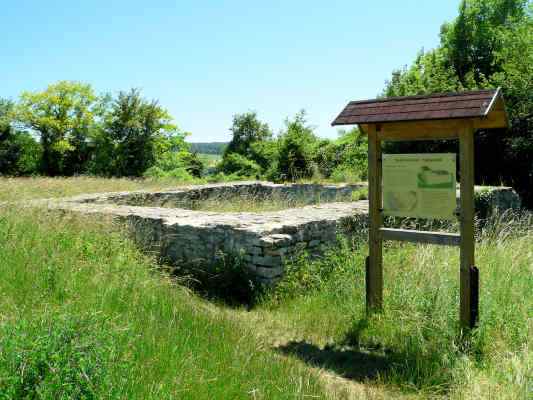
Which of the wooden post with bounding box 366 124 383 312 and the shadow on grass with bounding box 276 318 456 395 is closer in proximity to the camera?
the shadow on grass with bounding box 276 318 456 395

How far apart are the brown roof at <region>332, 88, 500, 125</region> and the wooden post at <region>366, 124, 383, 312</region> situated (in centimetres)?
23

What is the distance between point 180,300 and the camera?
4988mm

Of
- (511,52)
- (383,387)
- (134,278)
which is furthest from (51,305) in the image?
(511,52)

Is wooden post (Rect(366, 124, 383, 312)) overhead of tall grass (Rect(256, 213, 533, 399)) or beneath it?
overhead

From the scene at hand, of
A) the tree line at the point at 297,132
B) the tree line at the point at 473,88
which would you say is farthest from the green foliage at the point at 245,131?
the tree line at the point at 473,88

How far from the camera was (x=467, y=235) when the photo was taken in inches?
191

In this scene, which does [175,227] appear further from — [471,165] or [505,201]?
[505,201]

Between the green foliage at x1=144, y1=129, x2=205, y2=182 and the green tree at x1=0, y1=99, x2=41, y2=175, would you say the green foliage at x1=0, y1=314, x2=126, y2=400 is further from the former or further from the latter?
the green tree at x1=0, y1=99, x2=41, y2=175

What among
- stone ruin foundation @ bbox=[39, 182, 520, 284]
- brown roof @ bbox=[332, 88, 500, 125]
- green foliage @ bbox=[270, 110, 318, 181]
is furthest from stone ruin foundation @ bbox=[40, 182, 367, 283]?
green foliage @ bbox=[270, 110, 318, 181]

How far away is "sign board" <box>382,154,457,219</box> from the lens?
508 centimetres

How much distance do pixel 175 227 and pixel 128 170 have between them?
19360mm

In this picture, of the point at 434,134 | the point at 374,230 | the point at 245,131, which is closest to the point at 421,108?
the point at 434,134

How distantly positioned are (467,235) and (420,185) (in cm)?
75

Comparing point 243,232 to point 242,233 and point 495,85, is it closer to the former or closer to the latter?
point 242,233
